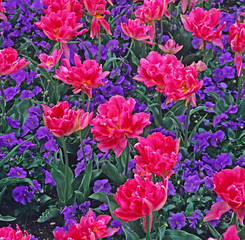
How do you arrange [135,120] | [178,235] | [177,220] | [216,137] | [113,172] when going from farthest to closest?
[216,137] < [113,172] < [177,220] < [178,235] < [135,120]

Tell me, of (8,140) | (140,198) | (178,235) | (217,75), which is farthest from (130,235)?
(217,75)

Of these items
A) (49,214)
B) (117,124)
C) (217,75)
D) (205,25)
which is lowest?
(49,214)

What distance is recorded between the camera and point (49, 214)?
7.06 feet

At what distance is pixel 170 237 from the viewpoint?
1942 millimetres

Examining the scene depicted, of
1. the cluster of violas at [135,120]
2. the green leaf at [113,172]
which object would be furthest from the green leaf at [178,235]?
the green leaf at [113,172]

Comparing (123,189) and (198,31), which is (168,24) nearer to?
(198,31)

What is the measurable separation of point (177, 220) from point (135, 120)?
0.54 metres

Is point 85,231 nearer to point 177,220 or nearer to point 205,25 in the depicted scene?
point 177,220

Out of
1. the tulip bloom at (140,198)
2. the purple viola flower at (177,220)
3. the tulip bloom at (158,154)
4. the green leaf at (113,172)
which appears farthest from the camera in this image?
the green leaf at (113,172)

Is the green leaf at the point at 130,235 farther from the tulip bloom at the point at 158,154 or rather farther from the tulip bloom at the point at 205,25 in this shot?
the tulip bloom at the point at 205,25

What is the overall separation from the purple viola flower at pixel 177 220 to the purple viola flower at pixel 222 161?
1.27 ft

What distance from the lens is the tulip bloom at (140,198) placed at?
1481 millimetres

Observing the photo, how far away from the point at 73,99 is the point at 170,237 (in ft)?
3.65

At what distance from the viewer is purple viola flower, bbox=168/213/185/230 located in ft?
6.77
